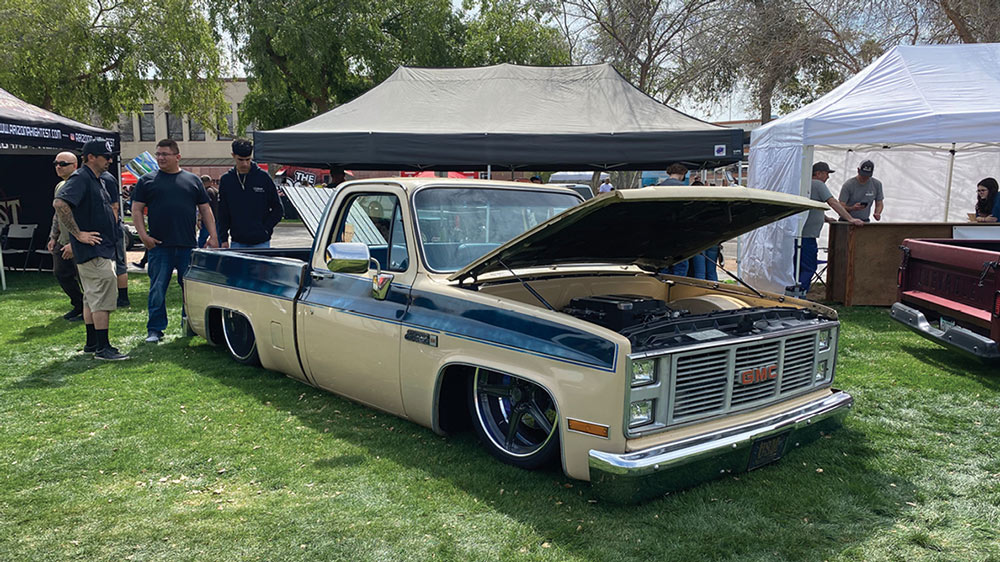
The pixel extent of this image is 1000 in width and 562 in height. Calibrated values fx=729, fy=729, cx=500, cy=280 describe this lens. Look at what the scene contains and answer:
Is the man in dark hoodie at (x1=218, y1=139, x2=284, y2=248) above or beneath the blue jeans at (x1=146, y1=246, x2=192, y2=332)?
above

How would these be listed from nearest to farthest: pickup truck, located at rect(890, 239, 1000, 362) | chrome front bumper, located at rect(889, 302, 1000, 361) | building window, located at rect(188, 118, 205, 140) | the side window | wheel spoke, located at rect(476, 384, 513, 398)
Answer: wheel spoke, located at rect(476, 384, 513, 398), the side window, chrome front bumper, located at rect(889, 302, 1000, 361), pickup truck, located at rect(890, 239, 1000, 362), building window, located at rect(188, 118, 205, 140)

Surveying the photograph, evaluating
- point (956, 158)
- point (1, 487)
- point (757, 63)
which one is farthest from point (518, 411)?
point (757, 63)

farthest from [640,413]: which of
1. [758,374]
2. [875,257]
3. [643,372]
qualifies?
[875,257]

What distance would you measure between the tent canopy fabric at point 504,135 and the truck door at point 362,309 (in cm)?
495

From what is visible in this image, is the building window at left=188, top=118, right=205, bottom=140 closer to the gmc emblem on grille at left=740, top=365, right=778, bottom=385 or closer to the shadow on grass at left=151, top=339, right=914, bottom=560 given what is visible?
the shadow on grass at left=151, top=339, right=914, bottom=560

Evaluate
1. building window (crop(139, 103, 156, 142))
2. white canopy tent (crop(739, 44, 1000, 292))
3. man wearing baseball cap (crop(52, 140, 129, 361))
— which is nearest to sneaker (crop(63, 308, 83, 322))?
man wearing baseball cap (crop(52, 140, 129, 361))

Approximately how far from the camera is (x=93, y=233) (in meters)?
6.36

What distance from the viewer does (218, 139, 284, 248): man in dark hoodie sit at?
7.59 meters

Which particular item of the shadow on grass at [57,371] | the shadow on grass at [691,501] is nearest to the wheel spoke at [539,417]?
the shadow on grass at [691,501]

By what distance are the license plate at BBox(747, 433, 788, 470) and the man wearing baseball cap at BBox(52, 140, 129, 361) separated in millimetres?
5578

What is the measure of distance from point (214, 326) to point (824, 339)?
17.2 ft

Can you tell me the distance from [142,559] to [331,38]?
24.4 meters

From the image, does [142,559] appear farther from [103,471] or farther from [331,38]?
[331,38]

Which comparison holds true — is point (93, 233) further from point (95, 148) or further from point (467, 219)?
point (467, 219)
